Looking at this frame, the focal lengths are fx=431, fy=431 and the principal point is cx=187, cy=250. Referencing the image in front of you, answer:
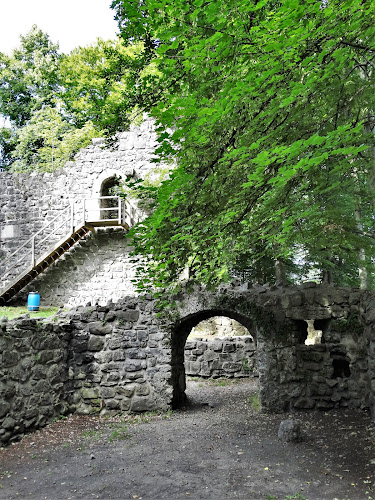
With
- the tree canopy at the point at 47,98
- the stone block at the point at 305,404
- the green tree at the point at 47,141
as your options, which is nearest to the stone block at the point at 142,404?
the stone block at the point at 305,404

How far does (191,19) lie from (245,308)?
5.29 m

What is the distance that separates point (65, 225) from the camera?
1623cm

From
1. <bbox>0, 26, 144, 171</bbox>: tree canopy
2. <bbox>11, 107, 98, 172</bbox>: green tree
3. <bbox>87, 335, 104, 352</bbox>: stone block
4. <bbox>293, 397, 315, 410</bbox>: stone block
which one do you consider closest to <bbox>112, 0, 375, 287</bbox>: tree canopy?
<bbox>87, 335, 104, 352</bbox>: stone block

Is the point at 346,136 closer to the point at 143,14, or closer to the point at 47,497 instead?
the point at 143,14

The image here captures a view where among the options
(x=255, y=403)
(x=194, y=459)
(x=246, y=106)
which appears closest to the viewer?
(x=246, y=106)

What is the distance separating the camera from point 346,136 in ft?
14.5

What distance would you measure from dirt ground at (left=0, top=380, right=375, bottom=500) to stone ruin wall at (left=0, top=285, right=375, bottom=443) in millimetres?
361

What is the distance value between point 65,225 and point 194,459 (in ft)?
39.8

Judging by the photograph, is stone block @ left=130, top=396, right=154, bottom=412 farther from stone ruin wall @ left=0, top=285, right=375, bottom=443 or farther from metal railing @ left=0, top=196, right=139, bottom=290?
metal railing @ left=0, top=196, right=139, bottom=290

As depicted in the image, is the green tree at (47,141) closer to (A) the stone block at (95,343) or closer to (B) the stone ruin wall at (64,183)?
(B) the stone ruin wall at (64,183)

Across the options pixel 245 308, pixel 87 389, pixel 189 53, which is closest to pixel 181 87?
pixel 189 53

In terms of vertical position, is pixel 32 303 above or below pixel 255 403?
above

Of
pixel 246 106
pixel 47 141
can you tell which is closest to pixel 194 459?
pixel 246 106

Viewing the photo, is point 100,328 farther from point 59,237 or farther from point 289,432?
point 59,237
